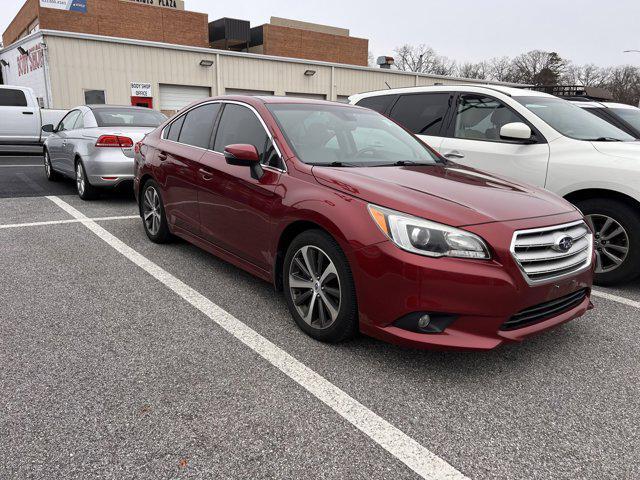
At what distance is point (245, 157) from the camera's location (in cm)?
363

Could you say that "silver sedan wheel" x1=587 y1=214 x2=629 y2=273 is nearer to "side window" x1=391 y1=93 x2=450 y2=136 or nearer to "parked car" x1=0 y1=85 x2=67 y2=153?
"side window" x1=391 y1=93 x2=450 y2=136

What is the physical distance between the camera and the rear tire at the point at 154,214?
209 inches

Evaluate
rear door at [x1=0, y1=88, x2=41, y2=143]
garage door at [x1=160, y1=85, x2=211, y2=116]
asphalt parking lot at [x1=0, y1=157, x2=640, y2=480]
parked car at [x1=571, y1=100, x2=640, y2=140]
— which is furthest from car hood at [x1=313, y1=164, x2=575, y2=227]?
garage door at [x1=160, y1=85, x2=211, y2=116]

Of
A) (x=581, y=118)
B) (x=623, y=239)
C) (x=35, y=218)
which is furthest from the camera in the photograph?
(x=35, y=218)

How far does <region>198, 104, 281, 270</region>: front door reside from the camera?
3.68 m

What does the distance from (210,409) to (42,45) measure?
67.7 ft

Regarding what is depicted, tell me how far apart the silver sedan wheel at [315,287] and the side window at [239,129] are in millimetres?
971

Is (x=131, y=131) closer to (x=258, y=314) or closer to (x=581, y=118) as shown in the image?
(x=258, y=314)

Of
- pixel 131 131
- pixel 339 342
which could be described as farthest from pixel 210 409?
pixel 131 131

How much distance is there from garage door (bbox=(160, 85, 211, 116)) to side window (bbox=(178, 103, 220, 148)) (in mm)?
19267

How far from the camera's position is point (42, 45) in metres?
18.9

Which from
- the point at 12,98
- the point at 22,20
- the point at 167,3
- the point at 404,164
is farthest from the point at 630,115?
the point at 167,3

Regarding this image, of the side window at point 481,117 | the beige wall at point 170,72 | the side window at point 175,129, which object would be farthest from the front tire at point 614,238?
the beige wall at point 170,72

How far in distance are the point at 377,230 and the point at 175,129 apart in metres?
3.13
